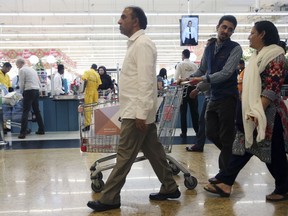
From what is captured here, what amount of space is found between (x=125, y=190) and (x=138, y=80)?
1191 mm

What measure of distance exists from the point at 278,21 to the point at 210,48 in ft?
49.4

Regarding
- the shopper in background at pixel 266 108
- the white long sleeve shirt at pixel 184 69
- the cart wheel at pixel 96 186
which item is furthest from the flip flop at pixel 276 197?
the white long sleeve shirt at pixel 184 69

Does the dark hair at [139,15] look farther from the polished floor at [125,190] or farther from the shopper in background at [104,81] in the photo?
the shopper in background at [104,81]

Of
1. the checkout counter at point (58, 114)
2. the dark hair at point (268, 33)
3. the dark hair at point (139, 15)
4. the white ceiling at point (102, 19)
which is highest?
the white ceiling at point (102, 19)

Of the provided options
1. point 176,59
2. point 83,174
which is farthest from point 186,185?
point 176,59

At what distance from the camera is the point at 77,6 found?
14.8m

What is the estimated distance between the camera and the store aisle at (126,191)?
2754 millimetres

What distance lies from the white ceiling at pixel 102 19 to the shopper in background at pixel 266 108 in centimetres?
944

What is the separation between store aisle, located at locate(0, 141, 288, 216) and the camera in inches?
108

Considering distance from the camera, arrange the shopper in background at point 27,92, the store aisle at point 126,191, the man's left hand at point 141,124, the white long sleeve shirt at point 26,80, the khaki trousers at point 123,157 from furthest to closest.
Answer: the white long sleeve shirt at point 26,80 < the shopper in background at point 27,92 < the store aisle at point 126,191 < the khaki trousers at point 123,157 < the man's left hand at point 141,124

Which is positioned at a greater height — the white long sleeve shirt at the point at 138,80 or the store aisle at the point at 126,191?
the white long sleeve shirt at the point at 138,80

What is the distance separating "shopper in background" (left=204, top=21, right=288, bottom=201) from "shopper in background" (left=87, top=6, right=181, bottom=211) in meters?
0.73

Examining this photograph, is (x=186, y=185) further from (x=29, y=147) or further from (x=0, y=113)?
(x=0, y=113)

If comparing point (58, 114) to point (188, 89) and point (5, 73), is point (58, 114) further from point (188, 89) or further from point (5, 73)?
point (188, 89)
